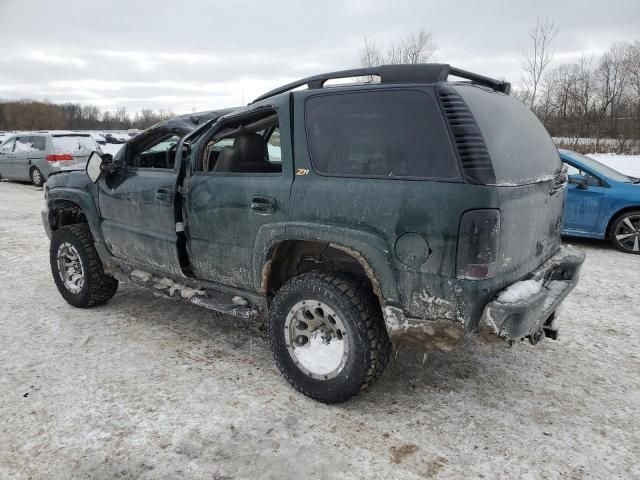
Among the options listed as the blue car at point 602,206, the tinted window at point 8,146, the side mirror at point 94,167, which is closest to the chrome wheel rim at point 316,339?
the side mirror at point 94,167

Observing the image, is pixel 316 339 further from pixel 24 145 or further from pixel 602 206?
pixel 24 145

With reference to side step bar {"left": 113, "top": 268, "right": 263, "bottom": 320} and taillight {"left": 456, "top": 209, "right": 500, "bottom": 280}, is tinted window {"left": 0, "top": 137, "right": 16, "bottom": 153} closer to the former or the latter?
side step bar {"left": 113, "top": 268, "right": 263, "bottom": 320}

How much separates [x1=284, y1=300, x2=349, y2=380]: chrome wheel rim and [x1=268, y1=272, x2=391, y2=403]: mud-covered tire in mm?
24

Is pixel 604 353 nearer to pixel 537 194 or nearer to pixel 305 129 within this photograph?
pixel 537 194

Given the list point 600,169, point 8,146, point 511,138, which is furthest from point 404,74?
point 8,146

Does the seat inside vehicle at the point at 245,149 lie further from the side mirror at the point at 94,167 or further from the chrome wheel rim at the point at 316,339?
the chrome wheel rim at the point at 316,339

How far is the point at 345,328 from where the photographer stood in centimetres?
280

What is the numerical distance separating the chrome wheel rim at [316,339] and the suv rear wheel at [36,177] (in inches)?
527

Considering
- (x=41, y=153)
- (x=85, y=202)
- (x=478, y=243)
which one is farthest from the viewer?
(x=41, y=153)

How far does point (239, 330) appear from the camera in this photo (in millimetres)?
4070

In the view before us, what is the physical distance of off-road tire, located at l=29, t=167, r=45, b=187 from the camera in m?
13.9

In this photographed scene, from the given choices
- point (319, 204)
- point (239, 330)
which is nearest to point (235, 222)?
point (319, 204)

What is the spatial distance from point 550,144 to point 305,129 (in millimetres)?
1751

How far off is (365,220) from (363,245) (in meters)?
0.13
